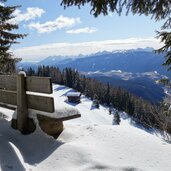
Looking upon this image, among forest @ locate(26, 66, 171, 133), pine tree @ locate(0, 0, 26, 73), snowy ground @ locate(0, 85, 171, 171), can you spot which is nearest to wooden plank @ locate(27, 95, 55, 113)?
snowy ground @ locate(0, 85, 171, 171)

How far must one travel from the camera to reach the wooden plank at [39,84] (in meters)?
6.11

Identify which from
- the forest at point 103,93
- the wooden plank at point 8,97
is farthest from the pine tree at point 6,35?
the forest at point 103,93

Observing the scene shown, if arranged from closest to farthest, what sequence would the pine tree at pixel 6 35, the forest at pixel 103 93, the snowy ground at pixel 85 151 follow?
the snowy ground at pixel 85 151 < the pine tree at pixel 6 35 < the forest at pixel 103 93

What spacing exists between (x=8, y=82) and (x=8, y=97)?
1.44ft

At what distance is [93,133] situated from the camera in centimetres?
668

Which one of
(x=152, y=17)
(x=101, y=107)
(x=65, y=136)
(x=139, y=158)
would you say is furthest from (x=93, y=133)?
(x=101, y=107)

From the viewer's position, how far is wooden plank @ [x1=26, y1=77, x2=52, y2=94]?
6.11 m

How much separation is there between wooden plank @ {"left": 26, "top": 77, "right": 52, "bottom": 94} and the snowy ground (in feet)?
3.18

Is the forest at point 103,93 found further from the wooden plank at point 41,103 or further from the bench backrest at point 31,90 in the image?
the wooden plank at point 41,103

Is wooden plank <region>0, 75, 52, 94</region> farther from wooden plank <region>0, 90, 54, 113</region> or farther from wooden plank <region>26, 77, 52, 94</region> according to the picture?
wooden plank <region>0, 90, 54, 113</region>

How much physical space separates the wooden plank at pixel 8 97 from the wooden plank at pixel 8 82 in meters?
0.11

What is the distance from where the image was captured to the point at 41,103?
6.50m

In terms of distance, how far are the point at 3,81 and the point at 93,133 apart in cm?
288

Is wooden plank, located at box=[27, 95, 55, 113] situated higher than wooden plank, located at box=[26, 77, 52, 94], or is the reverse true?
wooden plank, located at box=[26, 77, 52, 94]
